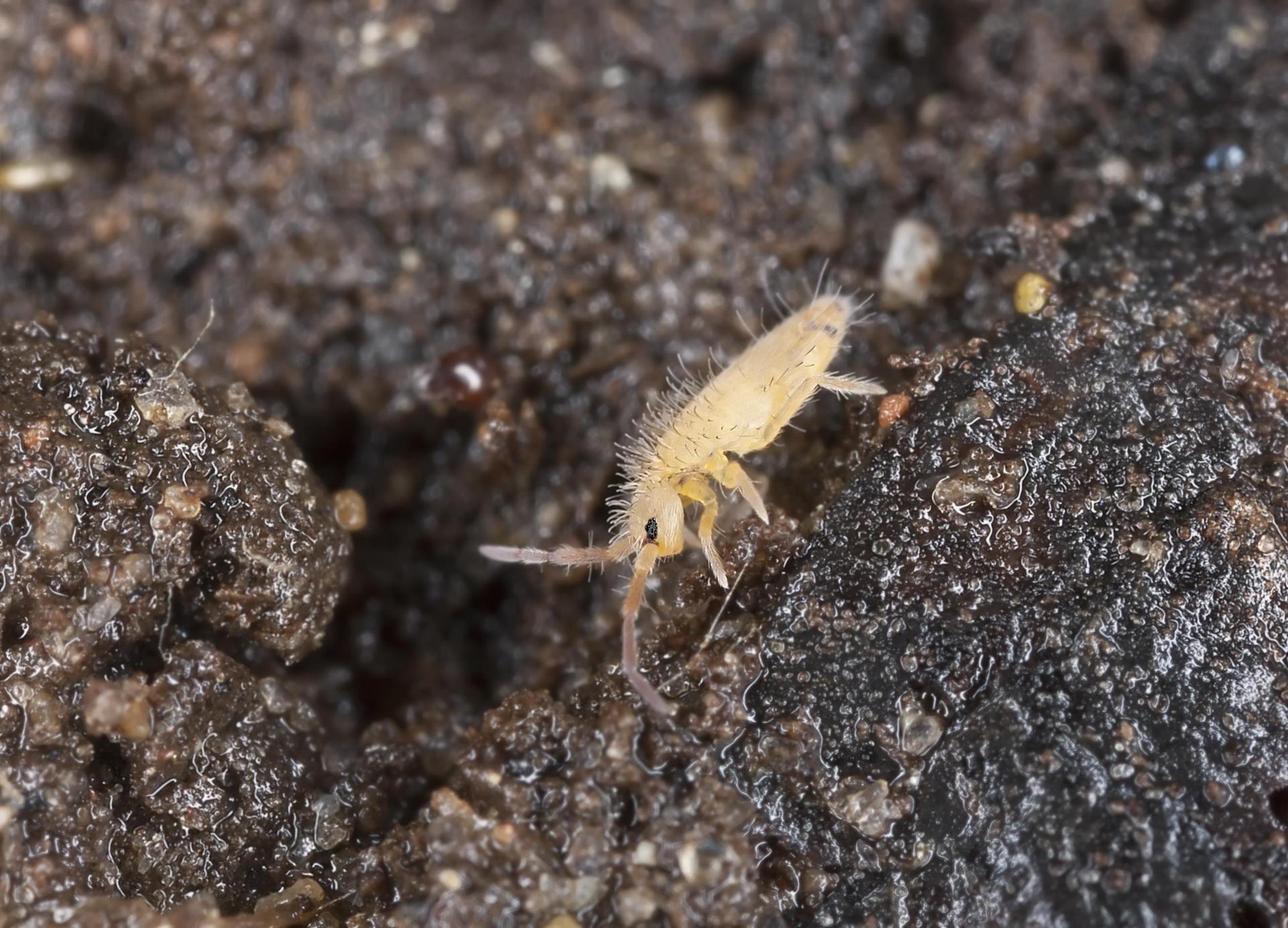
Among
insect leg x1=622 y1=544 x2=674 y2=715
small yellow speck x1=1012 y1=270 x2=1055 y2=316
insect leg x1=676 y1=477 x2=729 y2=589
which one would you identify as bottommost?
insect leg x1=622 y1=544 x2=674 y2=715

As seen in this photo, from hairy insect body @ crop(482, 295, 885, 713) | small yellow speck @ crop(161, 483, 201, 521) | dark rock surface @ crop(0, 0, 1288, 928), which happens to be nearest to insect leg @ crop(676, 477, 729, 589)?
hairy insect body @ crop(482, 295, 885, 713)

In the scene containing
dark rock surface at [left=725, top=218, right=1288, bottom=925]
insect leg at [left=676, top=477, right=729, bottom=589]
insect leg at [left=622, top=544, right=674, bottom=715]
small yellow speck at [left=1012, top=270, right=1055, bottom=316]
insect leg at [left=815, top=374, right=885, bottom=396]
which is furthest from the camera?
small yellow speck at [left=1012, top=270, right=1055, bottom=316]

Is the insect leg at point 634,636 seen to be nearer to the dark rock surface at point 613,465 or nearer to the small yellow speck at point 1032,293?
the dark rock surface at point 613,465

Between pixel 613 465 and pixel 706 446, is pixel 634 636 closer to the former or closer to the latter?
pixel 706 446

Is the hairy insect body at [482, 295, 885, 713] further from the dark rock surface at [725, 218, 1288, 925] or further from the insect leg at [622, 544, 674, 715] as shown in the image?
the dark rock surface at [725, 218, 1288, 925]

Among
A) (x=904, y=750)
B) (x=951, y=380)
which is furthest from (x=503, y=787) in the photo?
(x=951, y=380)

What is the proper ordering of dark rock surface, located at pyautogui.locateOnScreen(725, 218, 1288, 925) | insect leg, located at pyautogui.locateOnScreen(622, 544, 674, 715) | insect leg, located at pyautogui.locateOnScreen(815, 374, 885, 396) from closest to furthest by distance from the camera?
dark rock surface, located at pyautogui.locateOnScreen(725, 218, 1288, 925) < insect leg, located at pyautogui.locateOnScreen(622, 544, 674, 715) < insect leg, located at pyautogui.locateOnScreen(815, 374, 885, 396)

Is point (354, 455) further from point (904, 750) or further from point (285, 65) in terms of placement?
point (904, 750)
